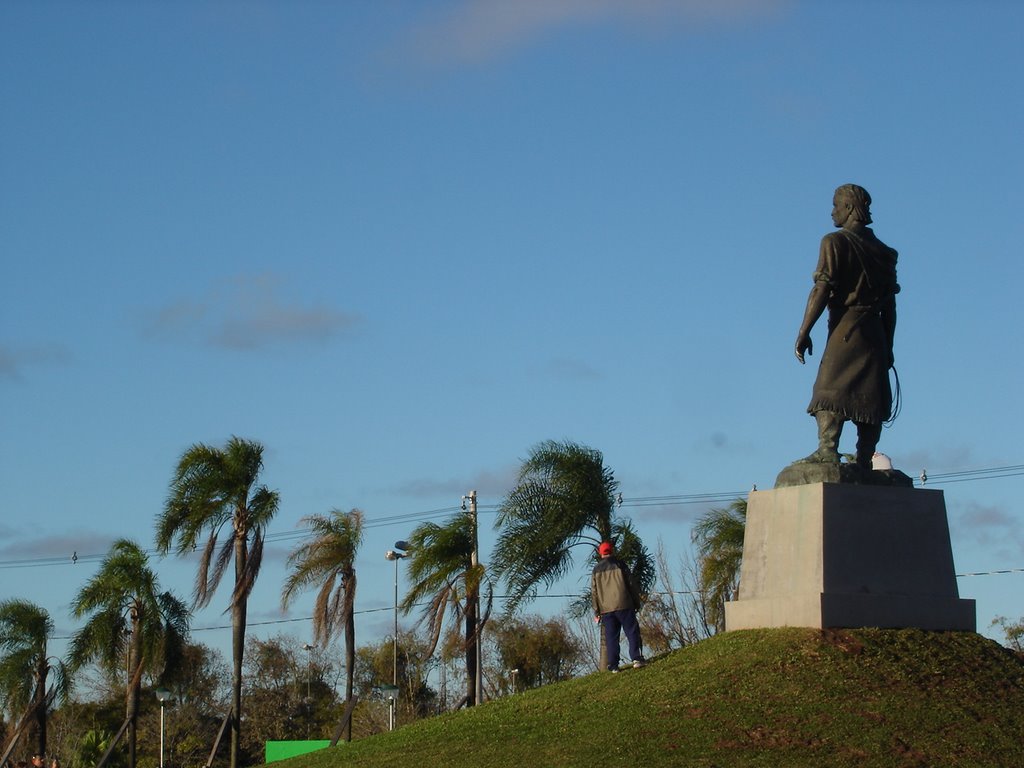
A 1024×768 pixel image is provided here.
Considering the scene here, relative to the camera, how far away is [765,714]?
14.2 metres

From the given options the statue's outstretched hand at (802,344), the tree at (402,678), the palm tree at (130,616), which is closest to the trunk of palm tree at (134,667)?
the palm tree at (130,616)

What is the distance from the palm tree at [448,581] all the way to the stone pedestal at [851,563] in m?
11.5

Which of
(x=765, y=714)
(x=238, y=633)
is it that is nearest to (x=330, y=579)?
(x=238, y=633)

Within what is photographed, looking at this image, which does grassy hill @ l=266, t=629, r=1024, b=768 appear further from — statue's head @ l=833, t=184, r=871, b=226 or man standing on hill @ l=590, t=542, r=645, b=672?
statue's head @ l=833, t=184, r=871, b=226

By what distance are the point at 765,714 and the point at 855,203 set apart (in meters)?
6.53

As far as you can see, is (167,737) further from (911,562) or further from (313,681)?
(911,562)

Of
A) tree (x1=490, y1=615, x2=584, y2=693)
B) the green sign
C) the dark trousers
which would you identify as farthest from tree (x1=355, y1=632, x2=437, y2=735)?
the dark trousers

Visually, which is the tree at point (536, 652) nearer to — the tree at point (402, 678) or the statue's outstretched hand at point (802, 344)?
the tree at point (402, 678)

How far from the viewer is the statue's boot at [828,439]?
1684cm

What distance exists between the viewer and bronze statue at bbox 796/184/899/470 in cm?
1689

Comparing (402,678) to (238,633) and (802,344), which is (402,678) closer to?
(238,633)

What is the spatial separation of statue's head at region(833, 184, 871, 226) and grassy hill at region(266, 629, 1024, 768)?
4911 millimetres

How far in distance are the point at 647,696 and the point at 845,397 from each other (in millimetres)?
4212

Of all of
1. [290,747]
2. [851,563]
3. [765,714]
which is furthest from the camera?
[290,747]
